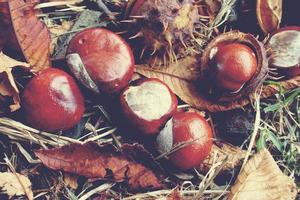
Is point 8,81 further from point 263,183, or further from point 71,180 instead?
point 263,183

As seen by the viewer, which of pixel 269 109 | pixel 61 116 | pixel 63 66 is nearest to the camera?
pixel 61 116

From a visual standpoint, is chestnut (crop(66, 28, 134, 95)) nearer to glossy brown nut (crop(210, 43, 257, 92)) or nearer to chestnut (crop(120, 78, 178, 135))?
chestnut (crop(120, 78, 178, 135))

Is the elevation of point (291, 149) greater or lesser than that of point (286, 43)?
lesser

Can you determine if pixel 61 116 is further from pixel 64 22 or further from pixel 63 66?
pixel 64 22

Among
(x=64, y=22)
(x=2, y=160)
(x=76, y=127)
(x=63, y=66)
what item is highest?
(x=64, y=22)

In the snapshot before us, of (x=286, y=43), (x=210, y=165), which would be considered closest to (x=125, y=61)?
(x=210, y=165)

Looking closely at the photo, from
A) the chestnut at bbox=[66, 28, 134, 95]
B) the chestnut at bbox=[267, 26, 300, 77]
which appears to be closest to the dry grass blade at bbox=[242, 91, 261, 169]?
the chestnut at bbox=[267, 26, 300, 77]
